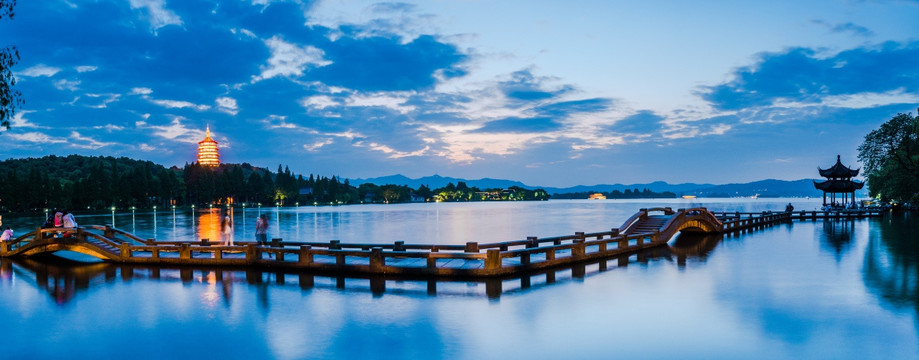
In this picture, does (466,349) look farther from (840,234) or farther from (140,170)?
(140,170)

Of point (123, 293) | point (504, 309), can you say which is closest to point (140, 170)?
point (123, 293)

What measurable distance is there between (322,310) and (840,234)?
38.1 m

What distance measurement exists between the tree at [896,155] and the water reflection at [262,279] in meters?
41.3

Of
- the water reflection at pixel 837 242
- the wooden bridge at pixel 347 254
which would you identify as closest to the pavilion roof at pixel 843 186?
the water reflection at pixel 837 242

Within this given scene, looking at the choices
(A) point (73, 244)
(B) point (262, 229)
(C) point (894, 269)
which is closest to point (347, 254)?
(B) point (262, 229)

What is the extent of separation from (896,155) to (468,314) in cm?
5497

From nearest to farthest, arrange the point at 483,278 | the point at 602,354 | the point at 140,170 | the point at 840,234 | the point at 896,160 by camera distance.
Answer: the point at 602,354, the point at 483,278, the point at 840,234, the point at 896,160, the point at 140,170

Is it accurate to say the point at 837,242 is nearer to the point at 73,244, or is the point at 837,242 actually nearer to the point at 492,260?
the point at 492,260

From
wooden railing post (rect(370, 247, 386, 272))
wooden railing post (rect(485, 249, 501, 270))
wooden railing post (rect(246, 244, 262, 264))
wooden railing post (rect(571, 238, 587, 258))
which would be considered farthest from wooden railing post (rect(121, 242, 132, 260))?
wooden railing post (rect(571, 238, 587, 258))

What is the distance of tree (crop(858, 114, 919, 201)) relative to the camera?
4931cm

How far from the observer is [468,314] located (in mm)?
12859

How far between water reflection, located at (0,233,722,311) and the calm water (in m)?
0.08

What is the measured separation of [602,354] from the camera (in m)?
10.0

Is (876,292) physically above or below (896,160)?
below
